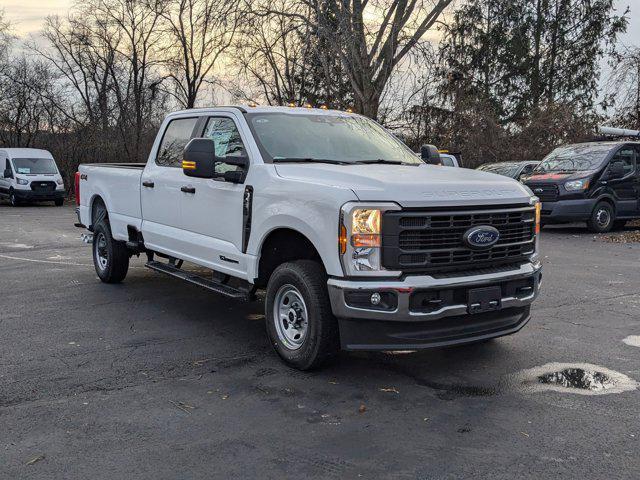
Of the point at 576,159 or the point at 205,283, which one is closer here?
the point at 205,283

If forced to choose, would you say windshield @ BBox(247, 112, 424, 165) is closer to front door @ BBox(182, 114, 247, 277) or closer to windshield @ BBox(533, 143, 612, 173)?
front door @ BBox(182, 114, 247, 277)

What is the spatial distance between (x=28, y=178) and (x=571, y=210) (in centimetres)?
2037

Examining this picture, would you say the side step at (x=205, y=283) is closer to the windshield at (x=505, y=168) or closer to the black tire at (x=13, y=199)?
the windshield at (x=505, y=168)

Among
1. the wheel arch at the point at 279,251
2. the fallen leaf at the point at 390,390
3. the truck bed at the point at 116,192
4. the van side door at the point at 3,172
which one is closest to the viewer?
the fallen leaf at the point at 390,390

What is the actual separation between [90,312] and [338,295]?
3.62 metres

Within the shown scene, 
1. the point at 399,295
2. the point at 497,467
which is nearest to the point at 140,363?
the point at 399,295

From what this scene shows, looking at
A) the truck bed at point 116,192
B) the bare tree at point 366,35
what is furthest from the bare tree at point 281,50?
the truck bed at point 116,192

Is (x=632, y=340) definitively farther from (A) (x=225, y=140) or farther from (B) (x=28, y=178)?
(B) (x=28, y=178)

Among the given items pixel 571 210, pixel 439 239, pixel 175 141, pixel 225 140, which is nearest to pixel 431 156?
pixel 225 140

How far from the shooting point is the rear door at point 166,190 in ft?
21.9

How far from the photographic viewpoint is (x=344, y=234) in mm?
4496

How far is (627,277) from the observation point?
9195 millimetres

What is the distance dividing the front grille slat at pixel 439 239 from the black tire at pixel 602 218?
11.1m

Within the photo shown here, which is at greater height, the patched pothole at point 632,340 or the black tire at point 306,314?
the black tire at point 306,314
